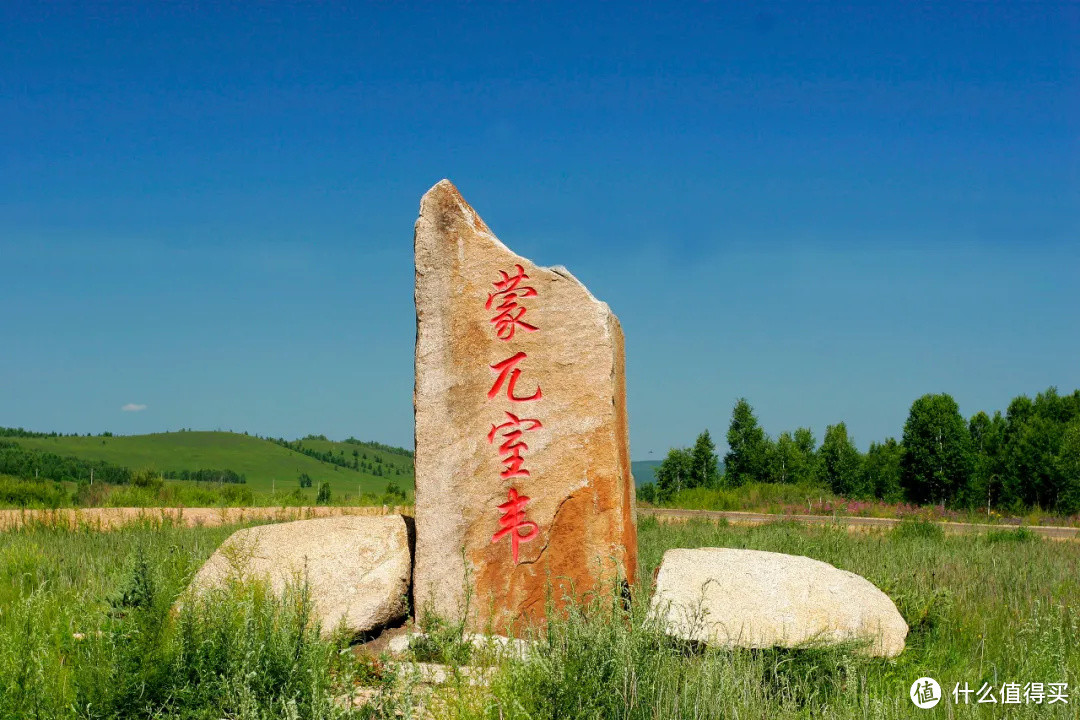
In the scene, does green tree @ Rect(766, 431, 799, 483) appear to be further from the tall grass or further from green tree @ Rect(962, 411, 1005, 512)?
the tall grass

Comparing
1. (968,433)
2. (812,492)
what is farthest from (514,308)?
(968,433)

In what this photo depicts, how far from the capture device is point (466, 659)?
5391 millimetres

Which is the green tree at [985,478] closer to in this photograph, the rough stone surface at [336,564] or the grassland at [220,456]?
the rough stone surface at [336,564]

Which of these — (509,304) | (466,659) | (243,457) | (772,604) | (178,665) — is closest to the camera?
(178,665)

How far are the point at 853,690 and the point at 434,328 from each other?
14.8ft

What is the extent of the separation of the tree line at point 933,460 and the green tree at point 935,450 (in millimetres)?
34

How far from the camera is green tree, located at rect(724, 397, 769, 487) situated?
31672 millimetres

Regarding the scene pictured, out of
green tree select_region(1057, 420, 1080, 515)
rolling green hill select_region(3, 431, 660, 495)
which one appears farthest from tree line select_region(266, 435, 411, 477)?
green tree select_region(1057, 420, 1080, 515)

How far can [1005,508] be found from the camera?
26.0 m

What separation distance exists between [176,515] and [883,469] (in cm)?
2790

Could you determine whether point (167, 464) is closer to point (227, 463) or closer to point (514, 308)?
point (227, 463)

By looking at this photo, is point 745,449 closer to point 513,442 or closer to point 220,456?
point 513,442

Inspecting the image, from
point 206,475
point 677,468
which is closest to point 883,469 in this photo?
point 677,468

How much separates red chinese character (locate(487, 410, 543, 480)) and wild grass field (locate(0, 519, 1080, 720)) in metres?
1.31
